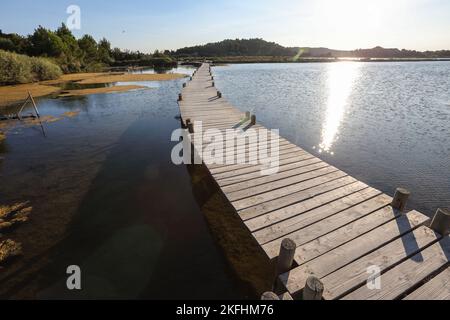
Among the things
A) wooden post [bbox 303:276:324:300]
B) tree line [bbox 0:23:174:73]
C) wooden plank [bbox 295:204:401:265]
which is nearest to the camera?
wooden post [bbox 303:276:324:300]

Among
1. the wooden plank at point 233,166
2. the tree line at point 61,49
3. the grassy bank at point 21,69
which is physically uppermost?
the tree line at point 61,49

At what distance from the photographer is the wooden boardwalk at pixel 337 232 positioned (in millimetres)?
3607

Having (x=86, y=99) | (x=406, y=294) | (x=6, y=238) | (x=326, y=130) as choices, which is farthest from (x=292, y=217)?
(x=86, y=99)

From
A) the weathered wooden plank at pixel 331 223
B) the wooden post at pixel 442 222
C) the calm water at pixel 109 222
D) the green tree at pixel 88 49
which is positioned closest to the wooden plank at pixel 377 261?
the wooden post at pixel 442 222

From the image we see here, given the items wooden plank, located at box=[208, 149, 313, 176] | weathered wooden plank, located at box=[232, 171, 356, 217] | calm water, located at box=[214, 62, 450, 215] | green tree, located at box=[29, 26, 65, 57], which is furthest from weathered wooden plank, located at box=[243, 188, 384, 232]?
green tree, located at box=[29, 26, 65, 57]

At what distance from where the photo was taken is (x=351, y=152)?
1102cm

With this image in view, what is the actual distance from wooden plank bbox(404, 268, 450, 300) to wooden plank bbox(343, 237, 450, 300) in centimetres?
9

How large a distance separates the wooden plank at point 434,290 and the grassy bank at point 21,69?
45.8 m

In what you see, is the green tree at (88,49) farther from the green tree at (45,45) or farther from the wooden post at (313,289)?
the wooden post at (313,289)

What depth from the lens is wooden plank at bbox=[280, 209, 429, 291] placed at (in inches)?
149

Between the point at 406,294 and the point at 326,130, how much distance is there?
12.0m

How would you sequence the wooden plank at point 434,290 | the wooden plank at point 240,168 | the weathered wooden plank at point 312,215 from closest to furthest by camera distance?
the wooden plank at point 434,290 < the weathered wooden plank at point 312,215 < the wooden plank at point 240,168

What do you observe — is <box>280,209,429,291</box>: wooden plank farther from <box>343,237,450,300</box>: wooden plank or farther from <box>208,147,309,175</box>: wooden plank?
<box>208,147,309,175</box>: wooden plank

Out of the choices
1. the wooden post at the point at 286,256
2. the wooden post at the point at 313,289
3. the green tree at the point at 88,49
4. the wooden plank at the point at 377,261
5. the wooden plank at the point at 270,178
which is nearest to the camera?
the wooden post at the point at 313,289
